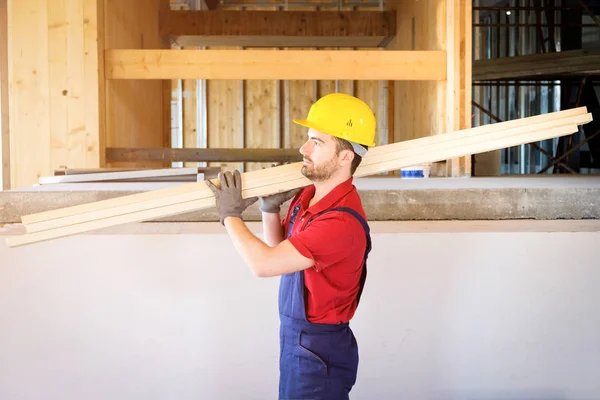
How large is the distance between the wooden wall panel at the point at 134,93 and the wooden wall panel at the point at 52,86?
26cm

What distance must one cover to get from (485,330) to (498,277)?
27 cm

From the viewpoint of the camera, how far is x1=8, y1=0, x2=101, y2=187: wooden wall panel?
212 inches

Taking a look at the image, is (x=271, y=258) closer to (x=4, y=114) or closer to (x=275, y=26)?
(x=4, y=114)

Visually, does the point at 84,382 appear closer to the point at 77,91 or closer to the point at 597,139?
the point at 77,91

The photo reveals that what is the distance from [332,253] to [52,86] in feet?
13.7

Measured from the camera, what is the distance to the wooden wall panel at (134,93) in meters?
5.91

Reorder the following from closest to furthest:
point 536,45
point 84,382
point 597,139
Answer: point 84,382
point 597,139
point 536,45

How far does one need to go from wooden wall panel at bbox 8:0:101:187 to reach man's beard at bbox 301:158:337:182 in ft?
12.3

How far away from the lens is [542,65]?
29.4 feet

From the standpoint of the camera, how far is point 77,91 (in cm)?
546

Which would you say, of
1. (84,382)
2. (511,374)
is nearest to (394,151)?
(511,374)

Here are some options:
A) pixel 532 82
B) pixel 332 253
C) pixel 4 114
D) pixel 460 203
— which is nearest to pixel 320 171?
pixel 332 253

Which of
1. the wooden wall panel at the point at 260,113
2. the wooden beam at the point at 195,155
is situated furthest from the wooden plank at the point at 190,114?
the wooden beam at the point at 195,155

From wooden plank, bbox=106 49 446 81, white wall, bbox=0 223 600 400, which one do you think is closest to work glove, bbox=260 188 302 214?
white wall, bbox=0 223 600 400
